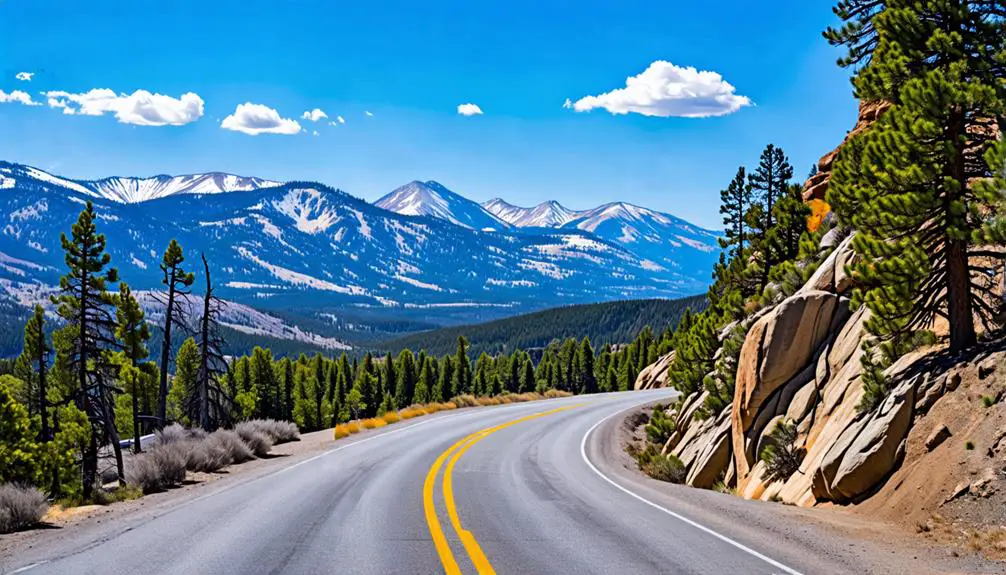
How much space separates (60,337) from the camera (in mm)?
33875

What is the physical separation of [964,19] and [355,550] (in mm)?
15124

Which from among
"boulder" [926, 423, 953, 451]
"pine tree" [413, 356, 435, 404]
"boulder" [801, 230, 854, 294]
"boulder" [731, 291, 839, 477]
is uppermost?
"boulder" [801, 230, 854, 294]

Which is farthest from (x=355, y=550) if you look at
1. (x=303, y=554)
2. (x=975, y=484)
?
(x=975, y=484)

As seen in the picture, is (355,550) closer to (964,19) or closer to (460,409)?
(964,19)

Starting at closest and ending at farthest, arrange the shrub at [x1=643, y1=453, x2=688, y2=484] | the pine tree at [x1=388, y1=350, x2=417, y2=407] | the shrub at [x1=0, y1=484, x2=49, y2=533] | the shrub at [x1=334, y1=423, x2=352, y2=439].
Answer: the shrub at [x1=0, y1=484, x2=49, y2=533] → the shrub at [x1=643, y1=453, x2=688, y2=484] → the shrub at [x1=334, y1=423, x2=352, y2=439] → the pine tree at [x1=388, y1=350, x2=417, y2=407]

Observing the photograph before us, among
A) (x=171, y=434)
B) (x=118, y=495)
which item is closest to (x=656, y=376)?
(x=171, y=434)

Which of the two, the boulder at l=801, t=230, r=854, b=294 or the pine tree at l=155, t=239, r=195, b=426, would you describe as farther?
the pine tree at l=155, t=239, r=195, b=426

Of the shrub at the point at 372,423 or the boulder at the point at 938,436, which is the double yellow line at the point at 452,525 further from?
the shrub at the point at 372,423

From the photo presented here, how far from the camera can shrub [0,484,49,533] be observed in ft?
36.6

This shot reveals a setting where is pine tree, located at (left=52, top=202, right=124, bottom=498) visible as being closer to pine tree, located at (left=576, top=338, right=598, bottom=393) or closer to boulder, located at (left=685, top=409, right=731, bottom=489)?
boulder, located at (left=685, top=409, right=731, bottom=489)

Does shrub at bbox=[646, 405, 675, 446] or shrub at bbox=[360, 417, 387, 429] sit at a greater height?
shrub at bbox=[360, 417, 387, 429]

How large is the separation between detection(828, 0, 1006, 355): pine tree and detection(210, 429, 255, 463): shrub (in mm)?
18131

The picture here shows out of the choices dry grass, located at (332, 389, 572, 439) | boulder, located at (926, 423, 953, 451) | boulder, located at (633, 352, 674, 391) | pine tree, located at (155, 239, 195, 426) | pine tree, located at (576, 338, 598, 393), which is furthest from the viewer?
pine tree, located at (576, 338, 598, 393)

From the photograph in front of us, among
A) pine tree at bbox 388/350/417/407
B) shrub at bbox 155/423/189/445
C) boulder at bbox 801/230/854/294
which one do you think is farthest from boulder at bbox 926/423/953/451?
pine tree at bbox 388/350/417/407
